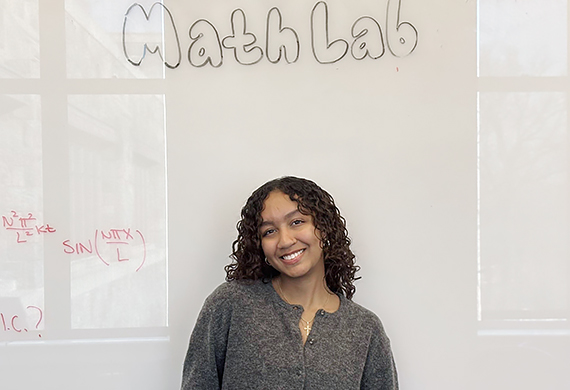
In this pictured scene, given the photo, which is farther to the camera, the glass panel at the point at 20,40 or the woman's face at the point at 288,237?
the glass panel at the point at 20,40

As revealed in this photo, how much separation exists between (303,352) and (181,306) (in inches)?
11.2

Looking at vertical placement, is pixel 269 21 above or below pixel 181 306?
above

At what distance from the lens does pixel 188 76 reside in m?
1.08

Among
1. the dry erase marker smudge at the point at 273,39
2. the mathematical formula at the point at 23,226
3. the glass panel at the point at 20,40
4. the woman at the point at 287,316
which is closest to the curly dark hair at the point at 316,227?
the woman at the point at 287,316

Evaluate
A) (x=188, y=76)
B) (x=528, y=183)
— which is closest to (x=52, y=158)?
(x=188, y=76)

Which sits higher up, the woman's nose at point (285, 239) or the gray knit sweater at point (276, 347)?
the woman's nose at point (285, 239)

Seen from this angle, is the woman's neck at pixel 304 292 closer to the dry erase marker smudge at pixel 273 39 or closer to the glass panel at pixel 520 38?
the dry erase marker smudge at pixel 273 39

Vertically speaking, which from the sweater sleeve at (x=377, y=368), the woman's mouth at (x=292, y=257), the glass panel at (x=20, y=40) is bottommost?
the sweater sleeve at (x=377, y=368)

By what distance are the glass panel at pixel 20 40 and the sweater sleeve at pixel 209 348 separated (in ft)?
1.91

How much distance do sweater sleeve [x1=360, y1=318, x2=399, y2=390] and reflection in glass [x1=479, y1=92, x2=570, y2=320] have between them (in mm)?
252

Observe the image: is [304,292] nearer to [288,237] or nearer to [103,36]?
[288,237]

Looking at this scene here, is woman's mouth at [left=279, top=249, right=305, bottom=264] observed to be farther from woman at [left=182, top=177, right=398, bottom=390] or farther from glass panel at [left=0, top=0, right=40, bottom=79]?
glass panel at [left=0, top=0, right=40, bottom=79]

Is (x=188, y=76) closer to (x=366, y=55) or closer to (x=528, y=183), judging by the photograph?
(x=366, y=55)

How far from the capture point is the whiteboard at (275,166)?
1078 mm
